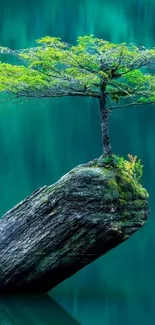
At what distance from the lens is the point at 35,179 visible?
24172mm

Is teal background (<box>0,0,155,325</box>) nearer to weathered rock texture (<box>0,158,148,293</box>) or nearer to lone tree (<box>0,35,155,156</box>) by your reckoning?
weathered rock texture (<box>0,158,148,293</box>)

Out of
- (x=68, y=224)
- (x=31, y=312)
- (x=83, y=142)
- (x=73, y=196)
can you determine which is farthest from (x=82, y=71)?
(x=83, y=142)

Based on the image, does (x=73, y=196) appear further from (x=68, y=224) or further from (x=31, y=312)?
(x=31, y=312)

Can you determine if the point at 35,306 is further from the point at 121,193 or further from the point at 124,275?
the point at 124,275

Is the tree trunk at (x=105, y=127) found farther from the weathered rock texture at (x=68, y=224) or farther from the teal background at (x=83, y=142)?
the teal background at (x=83, y=142)

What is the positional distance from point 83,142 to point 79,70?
62.6 ft

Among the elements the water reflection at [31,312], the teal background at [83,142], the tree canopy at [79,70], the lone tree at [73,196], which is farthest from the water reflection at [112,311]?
the tree canopy at [79,70]

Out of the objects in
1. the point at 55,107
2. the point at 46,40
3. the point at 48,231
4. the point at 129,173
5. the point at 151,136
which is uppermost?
the point at 55,107

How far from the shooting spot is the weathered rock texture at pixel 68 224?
10523 millimetres

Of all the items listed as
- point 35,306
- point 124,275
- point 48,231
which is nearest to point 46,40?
point 48,231

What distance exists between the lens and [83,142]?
29.7 metres

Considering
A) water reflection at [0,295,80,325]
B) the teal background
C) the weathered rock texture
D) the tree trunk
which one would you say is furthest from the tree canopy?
water reflection at [0,295,80,325]

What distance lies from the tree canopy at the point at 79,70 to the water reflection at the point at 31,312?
3.24 meters

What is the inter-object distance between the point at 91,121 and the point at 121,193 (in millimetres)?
22332
